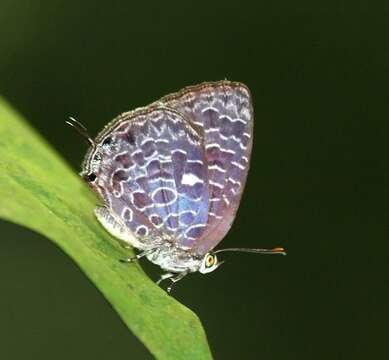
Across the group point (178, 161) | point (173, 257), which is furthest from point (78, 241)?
point (173, 257)

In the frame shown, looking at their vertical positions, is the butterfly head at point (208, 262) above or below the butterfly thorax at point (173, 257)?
below

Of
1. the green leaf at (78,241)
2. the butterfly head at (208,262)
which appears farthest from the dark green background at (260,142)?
the green leaf at (78,241)

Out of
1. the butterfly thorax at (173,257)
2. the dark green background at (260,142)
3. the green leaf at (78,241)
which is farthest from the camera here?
the dark green background at (260,142)

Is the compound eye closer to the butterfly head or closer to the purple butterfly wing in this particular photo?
the butterfly head

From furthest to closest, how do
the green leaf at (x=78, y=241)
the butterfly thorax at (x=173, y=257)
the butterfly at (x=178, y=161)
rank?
the butterfly thorax at (x=173, y=257) → the butterfly at (x=178, y=161) → the green leaf at (x=78, y=241)

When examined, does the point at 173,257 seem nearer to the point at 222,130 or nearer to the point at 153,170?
the point at 153,170

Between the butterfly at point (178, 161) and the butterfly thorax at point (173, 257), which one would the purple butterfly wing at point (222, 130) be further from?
the butterfly thorax at point (173, 257)

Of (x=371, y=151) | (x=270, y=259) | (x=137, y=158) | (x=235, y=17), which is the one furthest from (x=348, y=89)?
(x=137, y=158)
